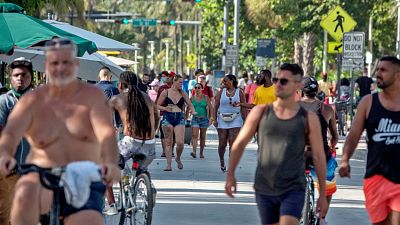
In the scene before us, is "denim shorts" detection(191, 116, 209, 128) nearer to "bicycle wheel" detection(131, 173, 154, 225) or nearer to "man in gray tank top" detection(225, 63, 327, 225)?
"bicycle wheel" detection(131, 173, 154, 225)

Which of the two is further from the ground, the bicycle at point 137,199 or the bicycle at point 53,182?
the bicycle at point 53,182

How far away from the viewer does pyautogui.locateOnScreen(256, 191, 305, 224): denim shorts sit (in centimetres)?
885

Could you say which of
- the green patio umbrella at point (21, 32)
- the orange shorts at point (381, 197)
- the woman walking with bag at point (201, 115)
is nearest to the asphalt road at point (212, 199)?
the woman walking with bag at point (201, 115)

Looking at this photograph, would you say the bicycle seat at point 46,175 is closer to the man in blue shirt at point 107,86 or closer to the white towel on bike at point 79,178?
the white towel on bike at point 79,178

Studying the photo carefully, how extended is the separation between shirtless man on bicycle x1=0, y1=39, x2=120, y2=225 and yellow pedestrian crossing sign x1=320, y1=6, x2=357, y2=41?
62.9 feet

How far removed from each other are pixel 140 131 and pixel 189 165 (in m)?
9.99

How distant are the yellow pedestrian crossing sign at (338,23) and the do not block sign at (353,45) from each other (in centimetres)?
38

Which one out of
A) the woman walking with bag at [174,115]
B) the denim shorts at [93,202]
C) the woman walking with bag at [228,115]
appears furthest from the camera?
A: the woman walking with bag at [174,115]

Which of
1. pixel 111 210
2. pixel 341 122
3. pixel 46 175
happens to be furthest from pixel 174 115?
pixel 46 175

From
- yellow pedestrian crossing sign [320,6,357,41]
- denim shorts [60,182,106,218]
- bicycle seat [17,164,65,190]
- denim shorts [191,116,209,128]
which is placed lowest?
denim shorts [191,116,209,128]

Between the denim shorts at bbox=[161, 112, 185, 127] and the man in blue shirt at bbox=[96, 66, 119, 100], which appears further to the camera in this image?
the denim shorts at bbox=[161, 112, 185, 127]

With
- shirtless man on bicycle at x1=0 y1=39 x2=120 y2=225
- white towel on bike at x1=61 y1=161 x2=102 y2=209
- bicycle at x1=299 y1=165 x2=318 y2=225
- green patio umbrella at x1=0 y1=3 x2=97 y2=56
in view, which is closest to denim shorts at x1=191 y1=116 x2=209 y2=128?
Answer: green patio umbrella at x1=0 y1=3 x2=97 y2=56

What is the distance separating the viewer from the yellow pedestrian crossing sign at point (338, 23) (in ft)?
88.0

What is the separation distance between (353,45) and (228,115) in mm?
6335
